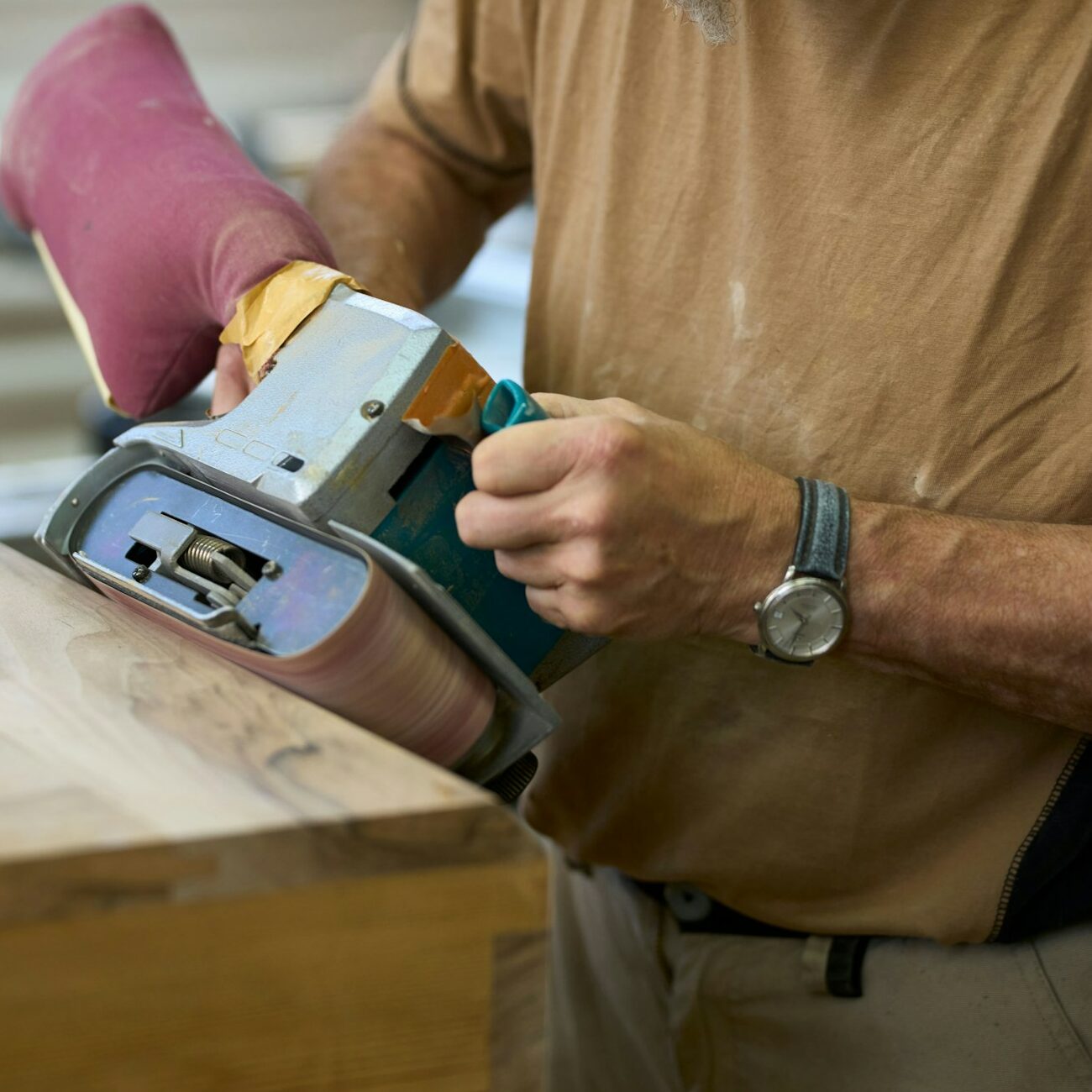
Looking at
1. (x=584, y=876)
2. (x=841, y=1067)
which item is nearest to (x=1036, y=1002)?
(x=841, y=1067)

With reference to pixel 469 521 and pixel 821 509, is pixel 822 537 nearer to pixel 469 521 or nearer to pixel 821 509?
pixel 821 509

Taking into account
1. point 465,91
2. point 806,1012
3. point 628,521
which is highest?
point 465,91

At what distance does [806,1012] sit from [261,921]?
672mm

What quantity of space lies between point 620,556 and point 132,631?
0.34 metres

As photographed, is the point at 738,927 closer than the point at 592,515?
No

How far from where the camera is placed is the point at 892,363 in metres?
0.95

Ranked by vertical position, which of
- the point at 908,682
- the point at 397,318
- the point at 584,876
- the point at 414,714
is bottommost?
the point at 584,876

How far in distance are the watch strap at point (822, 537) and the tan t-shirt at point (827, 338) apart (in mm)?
58

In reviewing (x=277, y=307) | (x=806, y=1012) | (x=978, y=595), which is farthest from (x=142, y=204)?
(x=806, y=1012)

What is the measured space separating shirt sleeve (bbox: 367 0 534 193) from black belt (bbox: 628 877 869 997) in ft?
2.58

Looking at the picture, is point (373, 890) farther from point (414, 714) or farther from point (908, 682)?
point (908, 682)

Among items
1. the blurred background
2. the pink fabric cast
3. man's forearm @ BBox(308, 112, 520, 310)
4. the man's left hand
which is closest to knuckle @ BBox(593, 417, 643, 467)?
the man's left hand

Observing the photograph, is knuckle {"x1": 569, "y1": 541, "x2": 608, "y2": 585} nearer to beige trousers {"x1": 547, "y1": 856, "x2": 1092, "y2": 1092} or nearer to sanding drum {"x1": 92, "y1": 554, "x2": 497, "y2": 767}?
sanding drum {"x1": 92, "y1": 554, "x2": 497, "y2": 767}

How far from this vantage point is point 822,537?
85 centimetres
